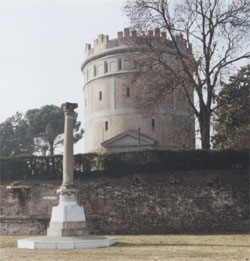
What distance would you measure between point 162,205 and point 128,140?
17.7 m

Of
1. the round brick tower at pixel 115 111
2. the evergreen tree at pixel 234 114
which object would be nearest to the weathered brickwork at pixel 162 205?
the evergreen tree at pixel 234 114

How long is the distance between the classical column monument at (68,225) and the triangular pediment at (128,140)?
21.3m

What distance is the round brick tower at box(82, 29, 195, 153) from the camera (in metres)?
37.1

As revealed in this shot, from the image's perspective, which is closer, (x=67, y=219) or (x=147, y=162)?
(x=67, y=219)

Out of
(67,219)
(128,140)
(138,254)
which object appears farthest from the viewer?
(128,140)

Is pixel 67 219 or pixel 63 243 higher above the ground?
pixel 67 219

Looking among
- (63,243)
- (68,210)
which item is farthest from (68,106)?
(63,243)

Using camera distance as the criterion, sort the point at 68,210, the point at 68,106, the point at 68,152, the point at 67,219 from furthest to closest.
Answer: the point at 68,106 < the point at 68,152 < the point at 68,210 < the point at 67,219

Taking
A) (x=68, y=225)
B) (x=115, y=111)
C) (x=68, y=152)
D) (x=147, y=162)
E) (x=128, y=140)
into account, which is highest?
(x=115, y=111)

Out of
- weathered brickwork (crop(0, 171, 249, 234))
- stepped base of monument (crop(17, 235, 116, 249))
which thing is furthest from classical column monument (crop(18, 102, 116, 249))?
weathered brickwork (crop(0, 171, 249, 234))

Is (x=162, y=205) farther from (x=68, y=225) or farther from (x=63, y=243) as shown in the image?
(x=63, y=243)

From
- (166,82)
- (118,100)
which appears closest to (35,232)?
(166,82)

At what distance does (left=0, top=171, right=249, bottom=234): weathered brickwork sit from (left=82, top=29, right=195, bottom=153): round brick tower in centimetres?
1563

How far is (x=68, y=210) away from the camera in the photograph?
14.7 m
